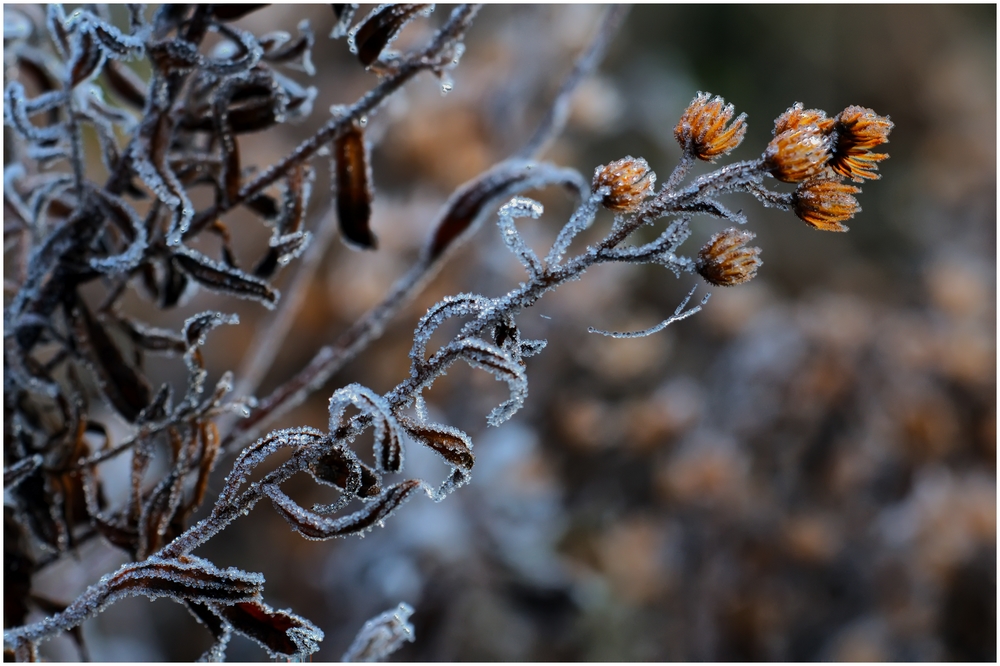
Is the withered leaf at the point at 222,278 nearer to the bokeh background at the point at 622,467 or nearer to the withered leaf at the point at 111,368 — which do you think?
the withered leaf at the point at 111,368

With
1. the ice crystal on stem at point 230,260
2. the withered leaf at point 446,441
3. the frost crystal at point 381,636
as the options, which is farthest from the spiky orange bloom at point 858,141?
the frost crystal at point 381,636

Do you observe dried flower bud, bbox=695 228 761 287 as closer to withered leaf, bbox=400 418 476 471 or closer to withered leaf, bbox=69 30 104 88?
withered leaf, bbox=400 418 476 471

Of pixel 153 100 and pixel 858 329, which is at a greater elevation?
pixel 153 100

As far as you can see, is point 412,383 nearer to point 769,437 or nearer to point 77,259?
point 77,259

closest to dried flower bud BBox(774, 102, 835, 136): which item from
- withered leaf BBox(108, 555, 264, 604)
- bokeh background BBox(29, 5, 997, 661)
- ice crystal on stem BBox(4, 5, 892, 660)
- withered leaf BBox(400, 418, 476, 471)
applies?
ice crystal on stem BBox(4, 5, 892, 660)

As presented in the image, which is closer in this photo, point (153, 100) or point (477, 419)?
point (153, 100)

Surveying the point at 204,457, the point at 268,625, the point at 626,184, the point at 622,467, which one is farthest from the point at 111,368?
the point at 622,467

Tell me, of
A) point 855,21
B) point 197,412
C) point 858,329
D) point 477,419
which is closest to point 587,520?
point 477,419
